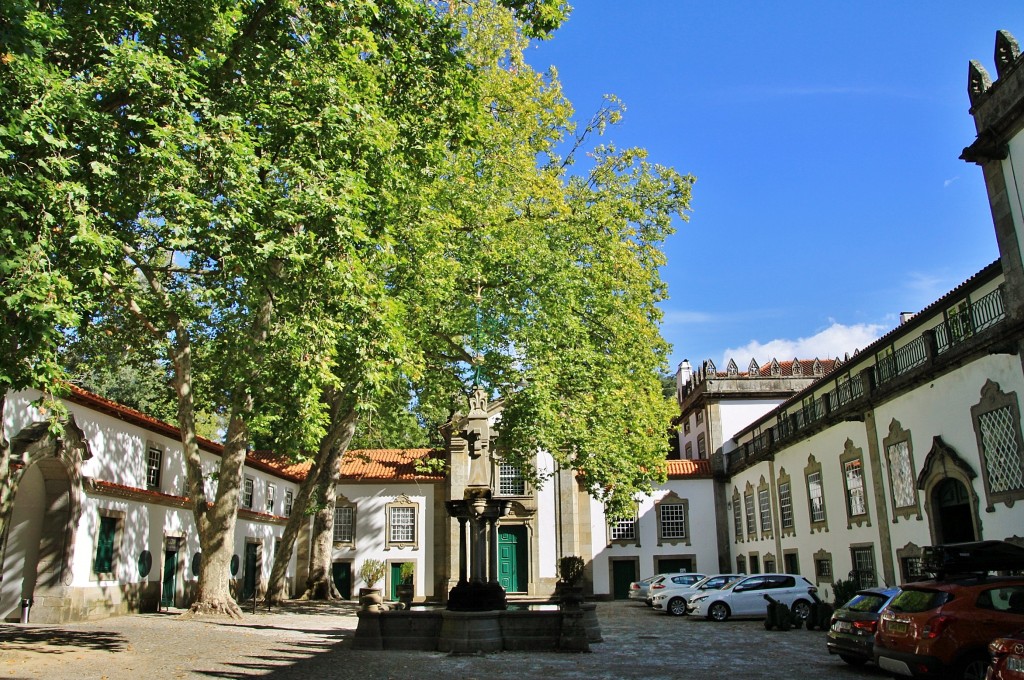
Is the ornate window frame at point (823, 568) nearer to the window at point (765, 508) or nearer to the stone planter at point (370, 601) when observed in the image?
the window at point (765, 508)

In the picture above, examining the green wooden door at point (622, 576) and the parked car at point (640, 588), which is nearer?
the parked car at point (640, 588)

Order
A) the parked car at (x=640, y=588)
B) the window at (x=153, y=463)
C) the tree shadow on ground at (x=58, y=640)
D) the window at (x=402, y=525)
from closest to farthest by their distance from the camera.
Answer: the tree shadow on ground at (x=58, y=640) → the window at (x=153, y=463) → the parked car at (x=640, y=588) → the window at (x=402, y=525)

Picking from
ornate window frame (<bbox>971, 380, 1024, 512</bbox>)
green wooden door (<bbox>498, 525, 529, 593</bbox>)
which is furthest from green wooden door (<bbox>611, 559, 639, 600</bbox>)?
ornate window frame (<bbox>971, 380, 1024, 512</bbox>)

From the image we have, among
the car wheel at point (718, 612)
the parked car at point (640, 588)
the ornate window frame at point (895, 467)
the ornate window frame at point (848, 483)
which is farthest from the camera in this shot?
the parked car at point (640, 588)

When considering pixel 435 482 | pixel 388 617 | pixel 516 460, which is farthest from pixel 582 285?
pixel 435 482

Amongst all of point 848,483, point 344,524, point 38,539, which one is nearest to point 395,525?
point 344,524


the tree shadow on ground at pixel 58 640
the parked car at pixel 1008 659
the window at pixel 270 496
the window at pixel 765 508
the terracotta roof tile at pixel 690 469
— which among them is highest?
the terracotta roof tile at pixel 690 469

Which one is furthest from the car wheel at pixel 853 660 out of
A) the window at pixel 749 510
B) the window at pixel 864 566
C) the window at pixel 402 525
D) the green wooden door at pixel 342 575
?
the green wooden door at pixel 342 575

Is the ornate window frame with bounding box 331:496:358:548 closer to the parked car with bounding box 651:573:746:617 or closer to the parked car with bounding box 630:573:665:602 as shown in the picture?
the parked car with bounding box 630:573:665:602

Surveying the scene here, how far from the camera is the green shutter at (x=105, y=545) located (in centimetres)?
2053

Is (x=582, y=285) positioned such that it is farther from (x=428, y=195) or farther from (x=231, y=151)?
(x=231, y=151)

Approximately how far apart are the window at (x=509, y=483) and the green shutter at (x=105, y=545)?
1892 centimetres

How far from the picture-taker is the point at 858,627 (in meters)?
12.2

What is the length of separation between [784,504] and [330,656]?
2166 cm
